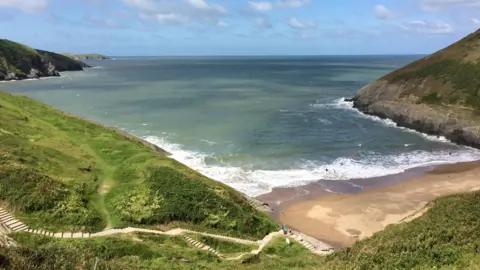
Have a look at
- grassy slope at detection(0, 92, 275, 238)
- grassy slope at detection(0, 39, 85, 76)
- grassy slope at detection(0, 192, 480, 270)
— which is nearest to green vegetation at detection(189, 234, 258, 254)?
grassy slope at detection(0, 192, 480, 270)

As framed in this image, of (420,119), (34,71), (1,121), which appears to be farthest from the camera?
Result: (34,71)

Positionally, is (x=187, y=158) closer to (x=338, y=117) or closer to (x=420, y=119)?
(x=338, y=117)

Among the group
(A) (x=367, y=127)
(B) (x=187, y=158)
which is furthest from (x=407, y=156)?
(B) (x=187, y=158)

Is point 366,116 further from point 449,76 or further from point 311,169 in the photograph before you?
point 311,169

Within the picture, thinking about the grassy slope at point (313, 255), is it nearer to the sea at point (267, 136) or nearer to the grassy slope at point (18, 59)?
the sea at point (267, 136)

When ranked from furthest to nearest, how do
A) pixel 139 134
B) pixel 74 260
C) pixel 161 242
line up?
pixel 139 134, pixel 161 242, pixel 74 260

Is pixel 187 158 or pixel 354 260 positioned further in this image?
pixel 187 158

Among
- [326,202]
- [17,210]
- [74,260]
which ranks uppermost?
[74,260]
